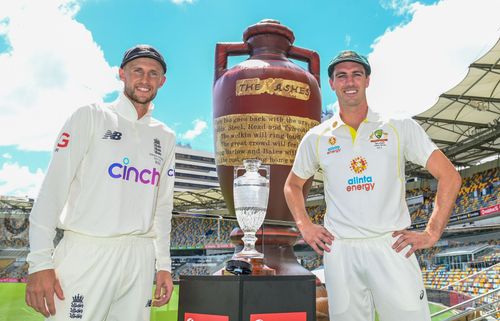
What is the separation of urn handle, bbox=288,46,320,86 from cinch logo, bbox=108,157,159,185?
10.4 ft

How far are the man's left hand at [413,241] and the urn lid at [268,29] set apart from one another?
318 cm

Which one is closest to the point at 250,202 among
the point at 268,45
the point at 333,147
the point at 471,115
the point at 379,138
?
the point at 333,147

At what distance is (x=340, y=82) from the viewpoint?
2.34 m

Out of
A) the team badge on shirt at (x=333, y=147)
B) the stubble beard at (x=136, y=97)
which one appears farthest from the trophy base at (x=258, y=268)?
the stubble beard at (x=136, y=97)

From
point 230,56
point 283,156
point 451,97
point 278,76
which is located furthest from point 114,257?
point 451,97

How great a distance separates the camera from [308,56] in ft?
16.4

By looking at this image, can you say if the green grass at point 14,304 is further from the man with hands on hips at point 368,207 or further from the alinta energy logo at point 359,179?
the alinta energy logo at point 359,179

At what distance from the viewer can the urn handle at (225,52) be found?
470 cm

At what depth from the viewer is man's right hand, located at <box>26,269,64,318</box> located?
176cm

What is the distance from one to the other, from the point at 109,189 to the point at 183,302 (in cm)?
60

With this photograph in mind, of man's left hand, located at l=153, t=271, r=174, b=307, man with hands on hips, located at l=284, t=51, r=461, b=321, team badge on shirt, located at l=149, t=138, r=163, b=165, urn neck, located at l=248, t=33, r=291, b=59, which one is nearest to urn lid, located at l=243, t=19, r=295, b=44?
urn neck, located at l=248, t=33, r=291, b=59

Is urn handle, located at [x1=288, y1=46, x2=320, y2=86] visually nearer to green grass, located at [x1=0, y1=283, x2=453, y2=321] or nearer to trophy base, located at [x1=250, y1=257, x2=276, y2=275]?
trophy base, located at [x1=250, y1=257, x2=276, y2=275]

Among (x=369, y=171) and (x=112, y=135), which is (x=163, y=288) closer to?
(x=112, y=135)

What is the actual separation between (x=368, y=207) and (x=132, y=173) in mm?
1119
